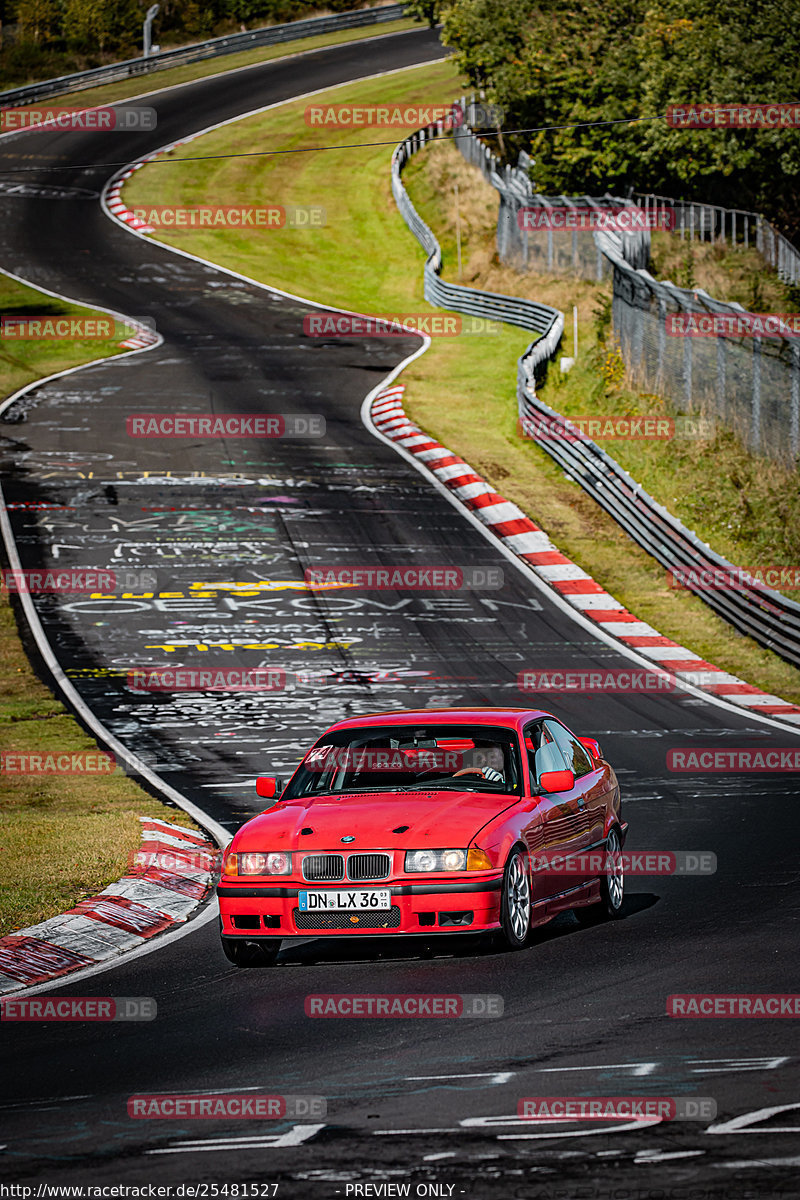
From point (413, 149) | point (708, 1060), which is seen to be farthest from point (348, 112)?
point (708, 1060)

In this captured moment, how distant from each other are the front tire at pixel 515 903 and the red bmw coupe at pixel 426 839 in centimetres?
1

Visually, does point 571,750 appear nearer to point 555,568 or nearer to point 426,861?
point 426,861

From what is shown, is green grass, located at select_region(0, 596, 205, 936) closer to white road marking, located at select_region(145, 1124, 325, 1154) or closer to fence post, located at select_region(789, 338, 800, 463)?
white road marking, located at select_region(145, 1124, 325, 1154)

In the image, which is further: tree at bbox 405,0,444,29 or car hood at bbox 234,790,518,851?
tree at bbox 405,0,444,29

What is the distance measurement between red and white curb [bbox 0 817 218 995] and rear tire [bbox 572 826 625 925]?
8.51ft

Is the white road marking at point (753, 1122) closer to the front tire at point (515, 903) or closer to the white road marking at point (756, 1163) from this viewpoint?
the white road marking at point (756, 1163)

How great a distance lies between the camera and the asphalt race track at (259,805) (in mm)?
5434

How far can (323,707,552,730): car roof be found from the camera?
32.0 ft

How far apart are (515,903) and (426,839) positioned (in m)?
0.65

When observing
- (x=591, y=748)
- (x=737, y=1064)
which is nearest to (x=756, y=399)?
(x=591, y=748)

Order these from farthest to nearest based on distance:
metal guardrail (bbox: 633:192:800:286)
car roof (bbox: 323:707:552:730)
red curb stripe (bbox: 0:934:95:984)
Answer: metal guardrail (bbox: 633:192:800:286), car roof (bbox: 323:707:552:730), red curb stripe (bbox: 0:934:95:984)

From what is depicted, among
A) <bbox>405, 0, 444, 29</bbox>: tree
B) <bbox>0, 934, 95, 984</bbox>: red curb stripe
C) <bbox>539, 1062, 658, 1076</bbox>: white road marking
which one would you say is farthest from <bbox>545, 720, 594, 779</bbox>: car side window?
<bbox>405, 0, 444, 29</bbox>: tree

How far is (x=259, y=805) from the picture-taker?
47.1 ft

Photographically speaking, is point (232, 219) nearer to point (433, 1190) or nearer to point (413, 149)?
point (413, 149)
